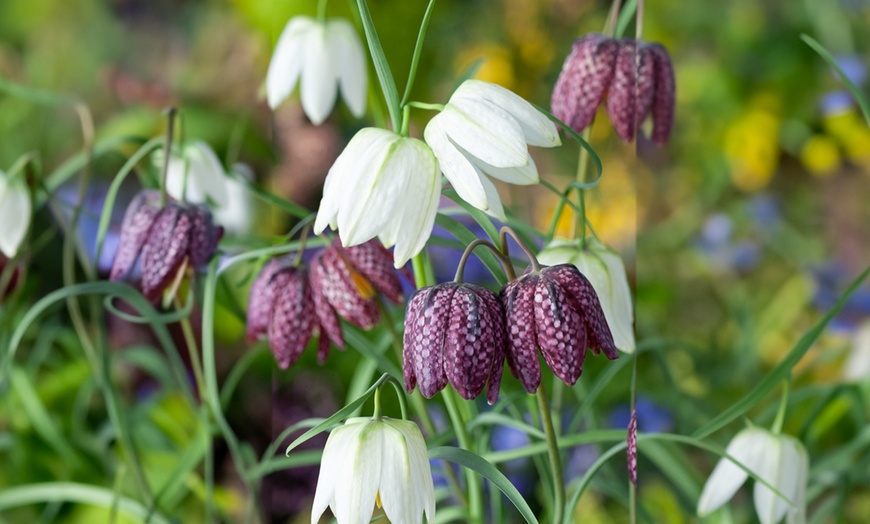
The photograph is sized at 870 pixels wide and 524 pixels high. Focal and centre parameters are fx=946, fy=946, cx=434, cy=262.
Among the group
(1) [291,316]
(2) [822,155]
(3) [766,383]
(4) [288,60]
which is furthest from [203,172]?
(2) [822,155]

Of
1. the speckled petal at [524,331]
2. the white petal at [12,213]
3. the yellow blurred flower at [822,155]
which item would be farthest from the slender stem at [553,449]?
the yellow blurred flower at [822,155]

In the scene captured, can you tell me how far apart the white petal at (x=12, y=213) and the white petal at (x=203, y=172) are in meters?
0.15

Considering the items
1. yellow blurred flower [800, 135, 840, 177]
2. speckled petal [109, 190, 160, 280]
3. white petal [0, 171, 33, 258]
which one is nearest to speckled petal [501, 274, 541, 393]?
speckled petal [109, 190, 160, 280]

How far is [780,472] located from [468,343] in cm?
34

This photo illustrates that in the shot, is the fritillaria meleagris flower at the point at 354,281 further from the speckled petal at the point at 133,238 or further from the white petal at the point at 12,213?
the white petal at the point at 12,213

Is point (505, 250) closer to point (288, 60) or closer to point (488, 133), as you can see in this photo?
point (488, 133)

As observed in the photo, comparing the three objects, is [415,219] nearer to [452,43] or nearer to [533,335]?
[533,335]

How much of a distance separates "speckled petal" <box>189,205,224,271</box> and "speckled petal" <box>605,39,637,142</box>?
32cm

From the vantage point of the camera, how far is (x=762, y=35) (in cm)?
160

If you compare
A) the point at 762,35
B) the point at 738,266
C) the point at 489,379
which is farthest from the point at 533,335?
the point at 762,35

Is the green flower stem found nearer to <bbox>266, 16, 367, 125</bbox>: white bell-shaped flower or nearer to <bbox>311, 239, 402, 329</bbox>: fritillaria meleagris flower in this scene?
<bbox>311, 239, 402, 329</bbox>: fritillaria meleagris flower

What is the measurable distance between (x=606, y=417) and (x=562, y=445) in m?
0.44

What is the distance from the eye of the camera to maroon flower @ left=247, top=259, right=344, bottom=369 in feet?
2.33

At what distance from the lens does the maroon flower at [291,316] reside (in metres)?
0.71
